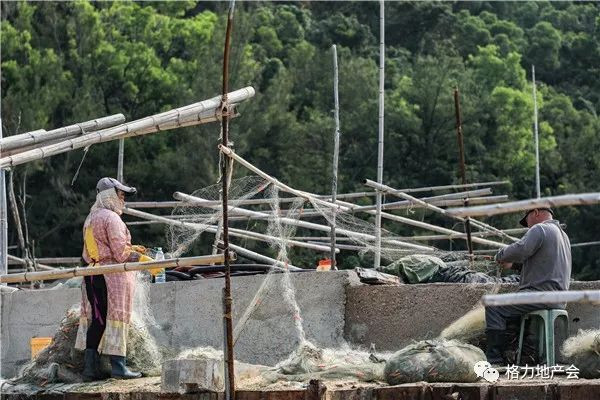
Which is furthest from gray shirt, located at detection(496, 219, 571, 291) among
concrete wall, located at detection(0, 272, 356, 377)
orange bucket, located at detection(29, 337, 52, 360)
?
orange bucket, located at detection(29, 337, 52, 360)

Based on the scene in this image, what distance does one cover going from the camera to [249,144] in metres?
42.3

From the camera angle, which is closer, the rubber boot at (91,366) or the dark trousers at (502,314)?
the dark trousers at (502,314)

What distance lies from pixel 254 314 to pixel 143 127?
1730 mm


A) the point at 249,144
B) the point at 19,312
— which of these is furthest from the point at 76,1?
the point at 19,312

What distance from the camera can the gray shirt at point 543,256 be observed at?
10.1 m

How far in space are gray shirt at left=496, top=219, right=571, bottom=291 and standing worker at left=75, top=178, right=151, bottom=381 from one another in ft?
8.98

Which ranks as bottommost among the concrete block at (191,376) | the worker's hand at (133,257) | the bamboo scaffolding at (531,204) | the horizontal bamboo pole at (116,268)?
the concrete block at (191,376)

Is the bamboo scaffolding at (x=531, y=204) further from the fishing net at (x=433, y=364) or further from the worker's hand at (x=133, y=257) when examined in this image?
the worker's hand at (x=133, y=257)

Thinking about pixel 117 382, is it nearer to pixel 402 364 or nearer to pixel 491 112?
pixel 402 364

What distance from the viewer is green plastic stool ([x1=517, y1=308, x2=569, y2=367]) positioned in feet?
32.2

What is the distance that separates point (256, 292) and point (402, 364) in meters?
2.50

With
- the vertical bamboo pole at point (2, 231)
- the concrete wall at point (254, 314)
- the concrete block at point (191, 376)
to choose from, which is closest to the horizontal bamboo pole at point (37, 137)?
the concrete wall at point (254, 314)

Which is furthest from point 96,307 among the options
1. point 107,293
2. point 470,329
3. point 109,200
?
point 470,329

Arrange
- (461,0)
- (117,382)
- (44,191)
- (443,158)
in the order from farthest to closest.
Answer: (461,0) < (443,158) < (44,191) < (117,382)
